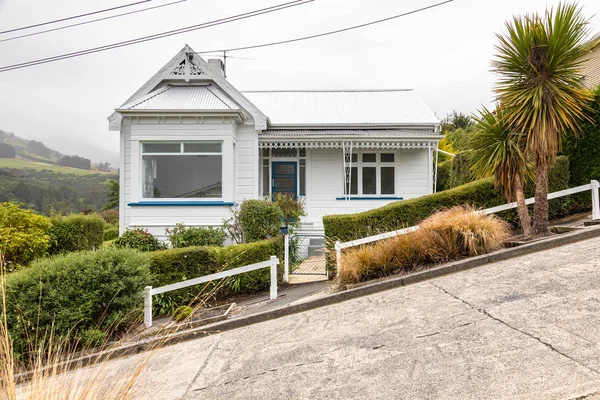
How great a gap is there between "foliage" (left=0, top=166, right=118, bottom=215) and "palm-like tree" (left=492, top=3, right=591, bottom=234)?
65.8 ft

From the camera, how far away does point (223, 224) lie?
452 inches

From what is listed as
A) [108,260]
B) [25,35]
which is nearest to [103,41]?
[25,35]

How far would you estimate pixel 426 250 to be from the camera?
7188mm

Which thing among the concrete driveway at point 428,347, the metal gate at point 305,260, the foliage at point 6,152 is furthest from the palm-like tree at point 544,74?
the foliage at point 6,152

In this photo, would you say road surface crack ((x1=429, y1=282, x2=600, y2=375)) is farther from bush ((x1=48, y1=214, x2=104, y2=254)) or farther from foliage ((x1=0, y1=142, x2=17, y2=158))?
foliage ((x1=0, y1=142, x2=17, y2=158))

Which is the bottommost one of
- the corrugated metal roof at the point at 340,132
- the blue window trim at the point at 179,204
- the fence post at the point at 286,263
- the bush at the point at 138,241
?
the fence post at the point at 286,263

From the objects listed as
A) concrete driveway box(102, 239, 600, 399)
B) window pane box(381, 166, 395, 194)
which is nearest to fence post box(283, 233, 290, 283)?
concrete driveway box(102, 239, 600, 399)

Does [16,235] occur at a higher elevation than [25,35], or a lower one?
lower

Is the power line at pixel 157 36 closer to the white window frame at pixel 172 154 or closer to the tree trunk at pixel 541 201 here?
the white window frame at pixel 172 154

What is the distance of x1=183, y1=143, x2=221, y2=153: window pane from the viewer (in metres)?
12.3

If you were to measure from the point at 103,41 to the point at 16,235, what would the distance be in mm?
9378

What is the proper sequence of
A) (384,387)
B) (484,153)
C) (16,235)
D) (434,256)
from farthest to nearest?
(16,235)
(484,153)
(434,256)
(384,387)

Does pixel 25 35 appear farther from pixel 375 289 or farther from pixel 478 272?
pixel 478 272

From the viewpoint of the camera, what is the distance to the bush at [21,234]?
9.75 metres
